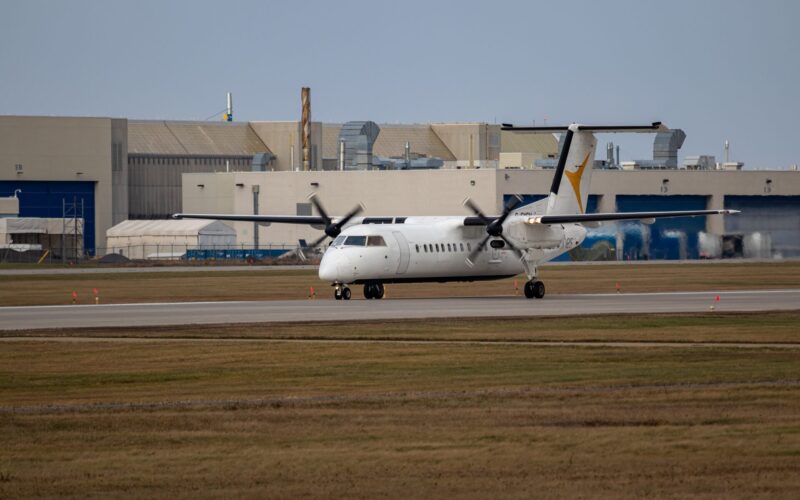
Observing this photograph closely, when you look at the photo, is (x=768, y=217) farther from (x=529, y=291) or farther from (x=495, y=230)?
(x=495, y=230)

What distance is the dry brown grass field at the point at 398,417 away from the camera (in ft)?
47.9

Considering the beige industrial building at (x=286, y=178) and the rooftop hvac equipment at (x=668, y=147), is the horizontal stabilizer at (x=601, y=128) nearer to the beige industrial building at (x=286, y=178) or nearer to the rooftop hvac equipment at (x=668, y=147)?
the beige industrial building at (x=286, y=178)

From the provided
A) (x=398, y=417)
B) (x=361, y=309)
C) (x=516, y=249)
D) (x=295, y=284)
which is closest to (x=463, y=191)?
(x=295, y=284)

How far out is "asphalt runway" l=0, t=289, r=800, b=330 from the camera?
122ft

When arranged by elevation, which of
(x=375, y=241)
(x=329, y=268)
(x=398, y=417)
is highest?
(x=375, y=241)

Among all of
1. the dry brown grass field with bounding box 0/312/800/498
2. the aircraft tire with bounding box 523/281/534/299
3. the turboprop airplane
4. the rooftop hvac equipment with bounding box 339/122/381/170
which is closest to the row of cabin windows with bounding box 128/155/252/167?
the rooftop hvac equipment with bounding box 339/122/381/170

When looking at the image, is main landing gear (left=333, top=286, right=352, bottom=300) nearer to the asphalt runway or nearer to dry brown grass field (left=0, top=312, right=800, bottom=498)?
the asphalt runway

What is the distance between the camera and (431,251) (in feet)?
156

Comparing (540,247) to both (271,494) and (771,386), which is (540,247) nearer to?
(771,386)

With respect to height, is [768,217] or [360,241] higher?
[768,217]

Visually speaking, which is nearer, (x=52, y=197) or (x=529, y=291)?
(x=529, y=291)

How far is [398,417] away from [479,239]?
30.5 m

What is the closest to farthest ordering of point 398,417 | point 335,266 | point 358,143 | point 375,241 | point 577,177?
point 398,417 < point 335,266 < point 375,241 < point 577,177 < point 358,143

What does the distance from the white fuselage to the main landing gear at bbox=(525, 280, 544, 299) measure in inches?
46.3
